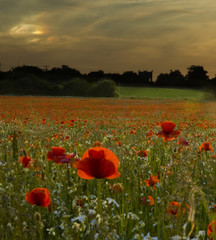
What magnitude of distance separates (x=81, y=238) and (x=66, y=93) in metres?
54.4

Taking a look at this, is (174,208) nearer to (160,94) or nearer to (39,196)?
(39,196)

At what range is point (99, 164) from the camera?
1598 mm

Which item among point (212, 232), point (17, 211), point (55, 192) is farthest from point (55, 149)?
point (212, 232)

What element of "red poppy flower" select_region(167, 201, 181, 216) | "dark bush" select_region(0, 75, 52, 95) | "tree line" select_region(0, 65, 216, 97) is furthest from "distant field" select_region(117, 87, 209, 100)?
"red poppy flower" select_region(167, 201, 181, 216)

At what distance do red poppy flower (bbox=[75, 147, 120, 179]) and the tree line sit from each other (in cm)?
5220

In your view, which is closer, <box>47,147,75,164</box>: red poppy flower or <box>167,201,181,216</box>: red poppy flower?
<box>167,201,181,216</box>: red poppy flower

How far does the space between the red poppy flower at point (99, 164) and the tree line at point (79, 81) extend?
171ft

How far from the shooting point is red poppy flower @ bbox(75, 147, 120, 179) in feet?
5.20

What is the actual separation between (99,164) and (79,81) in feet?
187

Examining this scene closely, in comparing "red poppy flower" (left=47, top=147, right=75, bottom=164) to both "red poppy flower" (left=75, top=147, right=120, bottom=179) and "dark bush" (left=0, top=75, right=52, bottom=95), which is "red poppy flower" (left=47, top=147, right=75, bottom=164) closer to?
"red poppy flower" (left=75, top=147, right=120, bottom=179)

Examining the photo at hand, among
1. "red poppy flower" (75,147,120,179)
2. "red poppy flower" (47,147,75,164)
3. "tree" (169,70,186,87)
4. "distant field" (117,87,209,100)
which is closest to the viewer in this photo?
"red poppy flower" (75,147,120,179)

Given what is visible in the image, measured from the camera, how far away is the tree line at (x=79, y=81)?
5553 centimetres

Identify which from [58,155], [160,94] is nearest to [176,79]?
[160,94]

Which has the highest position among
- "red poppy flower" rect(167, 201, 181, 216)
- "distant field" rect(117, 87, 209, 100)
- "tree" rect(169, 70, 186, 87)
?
"tree" rect(169, 70, 186, 87)
